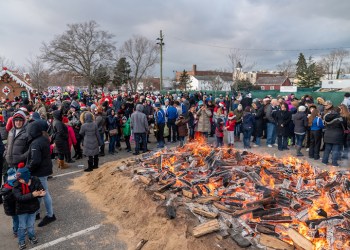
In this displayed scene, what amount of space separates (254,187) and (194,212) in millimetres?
1808

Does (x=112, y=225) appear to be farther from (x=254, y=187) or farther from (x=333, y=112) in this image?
(x=333, y=112)

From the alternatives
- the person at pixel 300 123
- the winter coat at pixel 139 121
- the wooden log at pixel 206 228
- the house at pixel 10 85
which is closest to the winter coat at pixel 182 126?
the winter coat at pixel 139 121

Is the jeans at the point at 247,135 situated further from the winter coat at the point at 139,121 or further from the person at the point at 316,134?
the winter coat at the point at 139,121

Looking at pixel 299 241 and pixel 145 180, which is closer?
pixel 299 241

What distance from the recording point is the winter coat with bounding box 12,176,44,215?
14.0ft

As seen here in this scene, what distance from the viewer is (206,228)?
430 cm

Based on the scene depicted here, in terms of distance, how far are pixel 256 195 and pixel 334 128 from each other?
4938 millimetres

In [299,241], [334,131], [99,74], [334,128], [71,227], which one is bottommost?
[71,227]

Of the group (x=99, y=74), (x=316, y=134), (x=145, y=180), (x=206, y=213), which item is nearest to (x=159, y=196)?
(x=145, y=180)

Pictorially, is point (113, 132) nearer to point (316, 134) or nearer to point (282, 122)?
point (282, 122)

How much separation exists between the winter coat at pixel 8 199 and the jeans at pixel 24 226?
0.59ft

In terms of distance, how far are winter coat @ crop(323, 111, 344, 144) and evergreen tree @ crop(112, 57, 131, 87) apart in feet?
162

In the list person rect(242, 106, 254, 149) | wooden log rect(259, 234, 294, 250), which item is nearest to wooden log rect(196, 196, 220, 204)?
wooden log rect(259, 234, 294, 250)

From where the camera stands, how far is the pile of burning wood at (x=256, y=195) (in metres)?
4.18
